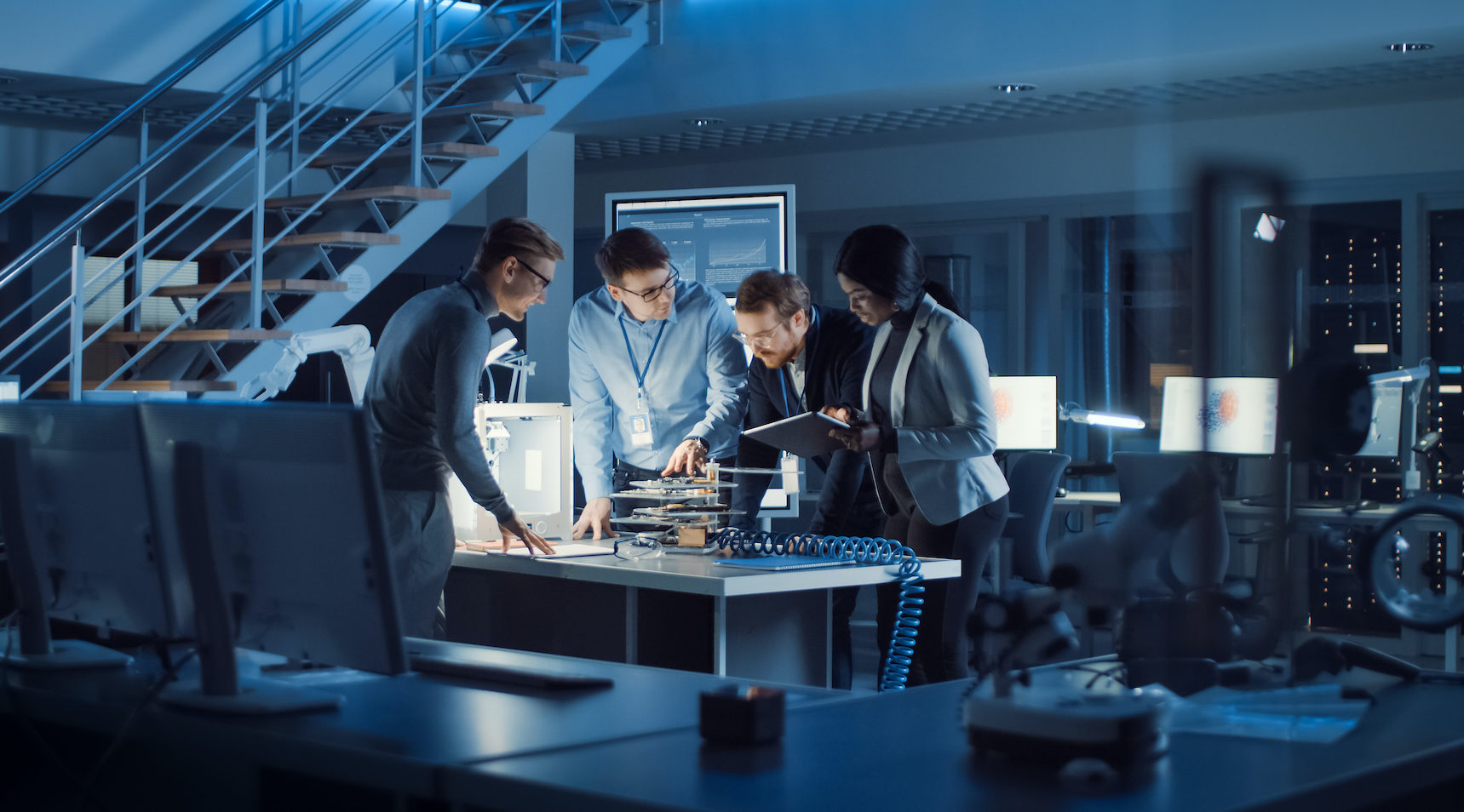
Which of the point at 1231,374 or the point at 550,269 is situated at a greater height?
the point at 550,269

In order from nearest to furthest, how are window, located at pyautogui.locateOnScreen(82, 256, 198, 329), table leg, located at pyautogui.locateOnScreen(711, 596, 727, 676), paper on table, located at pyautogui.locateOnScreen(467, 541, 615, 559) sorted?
table leg, located at pyautogui.locateOnScreen(711, 596, 727, 676) < paper on table, located at pyautogui.locateOnScreen(467, 541, 615, 559) < window, located at pyautogui.locateOnScreen(82, 256, 198, 329)

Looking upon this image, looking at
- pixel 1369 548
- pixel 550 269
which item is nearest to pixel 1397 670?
pixel 1369 548

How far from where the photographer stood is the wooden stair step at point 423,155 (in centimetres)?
614

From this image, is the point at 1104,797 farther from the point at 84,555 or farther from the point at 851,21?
the point at 851,21

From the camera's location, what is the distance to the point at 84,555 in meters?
1.96

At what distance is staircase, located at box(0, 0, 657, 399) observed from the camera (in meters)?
5.53

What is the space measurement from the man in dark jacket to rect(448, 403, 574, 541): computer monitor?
1.57ft

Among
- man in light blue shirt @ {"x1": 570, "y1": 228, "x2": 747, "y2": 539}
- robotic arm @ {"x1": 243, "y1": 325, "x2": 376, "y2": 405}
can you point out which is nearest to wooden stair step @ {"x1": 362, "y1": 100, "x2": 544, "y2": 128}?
robotic arm @ {"x1": 243, "y1": 325, "x2": 376, "y2": 405}

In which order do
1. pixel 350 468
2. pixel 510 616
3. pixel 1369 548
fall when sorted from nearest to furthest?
pixel 350 468, pixel 1369 548, pixel 510 616

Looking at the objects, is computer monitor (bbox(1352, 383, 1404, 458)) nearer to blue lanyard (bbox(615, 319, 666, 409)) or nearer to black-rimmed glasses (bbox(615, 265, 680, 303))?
blue lanyard (bbox(615, 319, 666, 409))

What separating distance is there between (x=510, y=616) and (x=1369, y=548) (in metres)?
2.35

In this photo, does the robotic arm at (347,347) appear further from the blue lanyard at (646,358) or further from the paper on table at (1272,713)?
the paper on table at (1272,713)

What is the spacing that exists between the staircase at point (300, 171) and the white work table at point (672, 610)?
1.66 m

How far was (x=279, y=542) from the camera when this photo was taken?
168 cm
